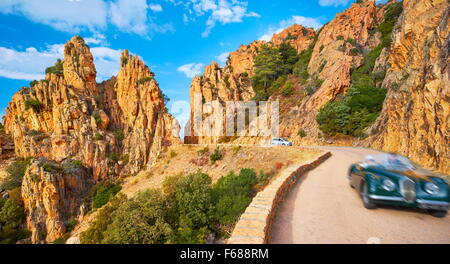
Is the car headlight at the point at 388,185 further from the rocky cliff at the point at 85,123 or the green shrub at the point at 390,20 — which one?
the green shrub at the point at 390,20

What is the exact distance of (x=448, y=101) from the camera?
28.5 feet

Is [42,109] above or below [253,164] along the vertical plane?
above

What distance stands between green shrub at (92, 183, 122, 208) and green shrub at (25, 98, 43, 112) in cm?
1978

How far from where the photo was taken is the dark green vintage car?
152 inches

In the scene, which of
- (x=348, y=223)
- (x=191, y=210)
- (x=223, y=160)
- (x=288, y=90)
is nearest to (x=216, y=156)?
(x=223, y=160)

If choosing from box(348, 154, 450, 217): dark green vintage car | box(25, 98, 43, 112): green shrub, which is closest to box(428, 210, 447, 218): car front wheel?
box(348, 154, 450, 217): dark green vintage car

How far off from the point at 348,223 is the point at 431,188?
5.98 ft

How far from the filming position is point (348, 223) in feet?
13.2

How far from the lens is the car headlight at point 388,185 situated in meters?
4.06

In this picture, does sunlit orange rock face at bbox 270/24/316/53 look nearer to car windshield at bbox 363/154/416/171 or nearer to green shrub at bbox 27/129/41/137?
car windshield at bbox 363/154/416/171

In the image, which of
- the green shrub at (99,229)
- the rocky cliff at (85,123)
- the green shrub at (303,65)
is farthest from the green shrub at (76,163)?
the green shrub at (303,65)
